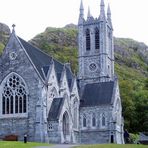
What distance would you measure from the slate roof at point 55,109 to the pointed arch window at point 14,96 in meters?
3.98

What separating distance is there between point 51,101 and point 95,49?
26420 mm

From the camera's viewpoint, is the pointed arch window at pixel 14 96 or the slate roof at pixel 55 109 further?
the pointed arch window at pixel 14 96

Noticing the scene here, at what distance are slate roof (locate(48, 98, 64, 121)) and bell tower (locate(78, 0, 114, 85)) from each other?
21655mm

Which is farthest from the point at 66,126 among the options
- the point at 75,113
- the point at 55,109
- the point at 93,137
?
the point at 93,137

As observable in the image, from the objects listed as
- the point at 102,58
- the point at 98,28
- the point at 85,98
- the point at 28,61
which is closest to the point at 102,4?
the point at 98,28

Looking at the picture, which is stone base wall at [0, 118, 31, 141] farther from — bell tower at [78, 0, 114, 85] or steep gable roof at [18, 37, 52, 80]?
bell tower at [78, 0, 114, 85]

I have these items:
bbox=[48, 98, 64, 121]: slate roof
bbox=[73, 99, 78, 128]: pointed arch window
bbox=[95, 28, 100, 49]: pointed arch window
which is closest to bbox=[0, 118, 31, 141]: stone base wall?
bbox=[48, 98, 64, 121]: slate roof

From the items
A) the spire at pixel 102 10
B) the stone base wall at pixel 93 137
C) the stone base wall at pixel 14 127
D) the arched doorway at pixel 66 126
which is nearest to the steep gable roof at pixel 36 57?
the stone base wall at pixel 14 127

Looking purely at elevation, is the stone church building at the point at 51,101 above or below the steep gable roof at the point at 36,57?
below

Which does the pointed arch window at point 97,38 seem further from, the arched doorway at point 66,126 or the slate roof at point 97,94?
the arched doorway at point 66,126

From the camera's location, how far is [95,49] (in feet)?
325

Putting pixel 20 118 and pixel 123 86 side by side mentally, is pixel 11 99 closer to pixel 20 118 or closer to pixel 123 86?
pixel 20 118

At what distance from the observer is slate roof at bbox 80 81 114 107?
3433 inches

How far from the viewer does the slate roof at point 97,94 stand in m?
87.2
